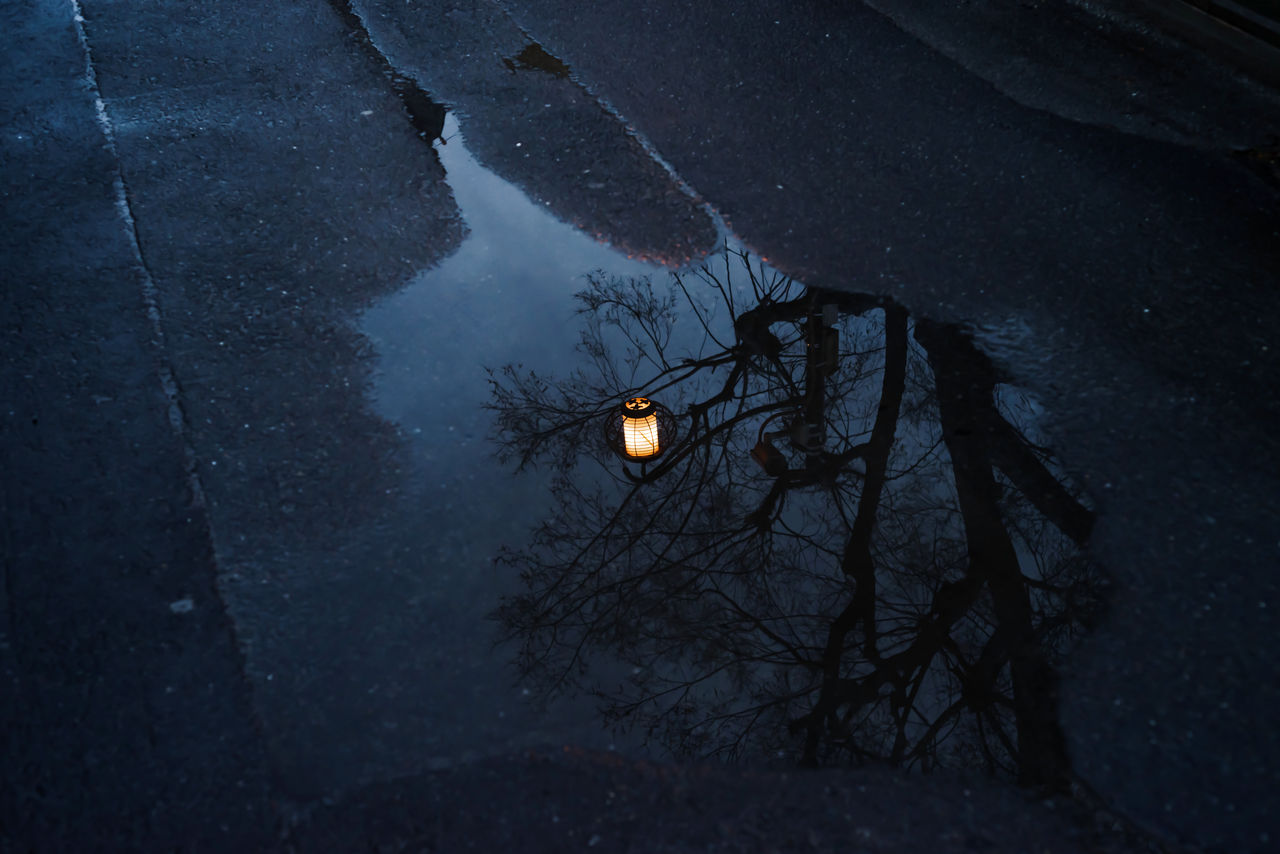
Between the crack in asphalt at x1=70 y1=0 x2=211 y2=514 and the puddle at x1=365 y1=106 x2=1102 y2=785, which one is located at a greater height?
the puddle at x1=365 y1=106 x2=1102 y2=785

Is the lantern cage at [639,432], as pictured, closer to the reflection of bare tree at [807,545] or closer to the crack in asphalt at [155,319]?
the reflection of bare tree at [807,545]

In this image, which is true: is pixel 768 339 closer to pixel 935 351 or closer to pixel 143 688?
pixel 935 351

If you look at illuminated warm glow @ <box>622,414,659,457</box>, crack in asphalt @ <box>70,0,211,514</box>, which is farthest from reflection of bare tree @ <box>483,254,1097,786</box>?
crack in asphalt @ <box>70,0,211,514</box>

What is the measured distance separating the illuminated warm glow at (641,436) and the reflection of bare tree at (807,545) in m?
0.11

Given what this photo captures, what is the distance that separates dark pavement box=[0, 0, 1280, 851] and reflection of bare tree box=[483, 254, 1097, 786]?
17 cm

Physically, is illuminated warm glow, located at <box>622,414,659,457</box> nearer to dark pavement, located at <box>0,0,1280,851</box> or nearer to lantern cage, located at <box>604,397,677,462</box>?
lantern cage, located at <box>604,397,677,462</box>

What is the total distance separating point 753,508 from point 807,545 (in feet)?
0.92

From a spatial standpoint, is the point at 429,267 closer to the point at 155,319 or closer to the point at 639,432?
the point at 155,319

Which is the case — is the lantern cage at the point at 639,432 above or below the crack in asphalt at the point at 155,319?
above

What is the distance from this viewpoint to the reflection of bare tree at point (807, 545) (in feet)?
9.97

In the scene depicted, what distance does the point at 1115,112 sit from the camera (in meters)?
5.95

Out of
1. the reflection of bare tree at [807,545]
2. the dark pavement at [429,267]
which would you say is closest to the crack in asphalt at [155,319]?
the dark pavement at [429,267]

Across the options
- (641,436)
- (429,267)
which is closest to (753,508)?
(641,436)

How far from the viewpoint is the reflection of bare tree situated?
9.97ft
